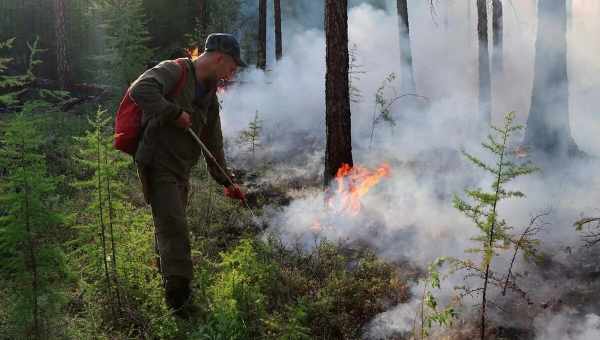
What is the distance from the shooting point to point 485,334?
14.0 ft

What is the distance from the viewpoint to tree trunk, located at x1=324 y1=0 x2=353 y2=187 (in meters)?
7.52

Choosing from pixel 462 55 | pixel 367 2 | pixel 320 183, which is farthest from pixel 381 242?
pixel 367 2

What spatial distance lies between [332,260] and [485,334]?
1964 millimetres

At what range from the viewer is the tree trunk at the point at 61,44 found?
15.6 meters

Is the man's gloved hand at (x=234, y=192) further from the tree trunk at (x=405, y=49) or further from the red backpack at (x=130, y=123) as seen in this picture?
the tree trunk at (x=405, y=49)

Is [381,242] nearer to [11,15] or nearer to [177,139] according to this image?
[177,139]

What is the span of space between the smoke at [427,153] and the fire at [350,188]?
0.48ft

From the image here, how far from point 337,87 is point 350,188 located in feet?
5.25

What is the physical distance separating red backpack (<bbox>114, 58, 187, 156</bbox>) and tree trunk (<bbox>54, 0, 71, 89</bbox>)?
533 inches

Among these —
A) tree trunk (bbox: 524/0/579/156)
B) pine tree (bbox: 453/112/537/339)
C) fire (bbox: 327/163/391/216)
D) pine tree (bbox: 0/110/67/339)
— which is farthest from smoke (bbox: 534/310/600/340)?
tree trunk (bbox: 524/0/579/156)

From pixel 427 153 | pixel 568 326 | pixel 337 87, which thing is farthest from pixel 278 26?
pixel 568 326

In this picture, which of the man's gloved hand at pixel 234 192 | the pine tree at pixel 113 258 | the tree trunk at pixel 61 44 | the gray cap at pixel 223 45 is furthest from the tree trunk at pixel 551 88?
the tree trunk at pixel 61 44

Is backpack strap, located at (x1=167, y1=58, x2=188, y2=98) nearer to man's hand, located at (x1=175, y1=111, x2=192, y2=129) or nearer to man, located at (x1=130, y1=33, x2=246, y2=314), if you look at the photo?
man, located at (x1=130, y1=33, x2=246, y2=314)

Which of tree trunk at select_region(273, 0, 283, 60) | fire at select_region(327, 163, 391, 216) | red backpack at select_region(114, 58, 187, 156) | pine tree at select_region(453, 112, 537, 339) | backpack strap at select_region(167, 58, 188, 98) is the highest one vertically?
tree trunk at select_region(273, 0, 283, 60)
